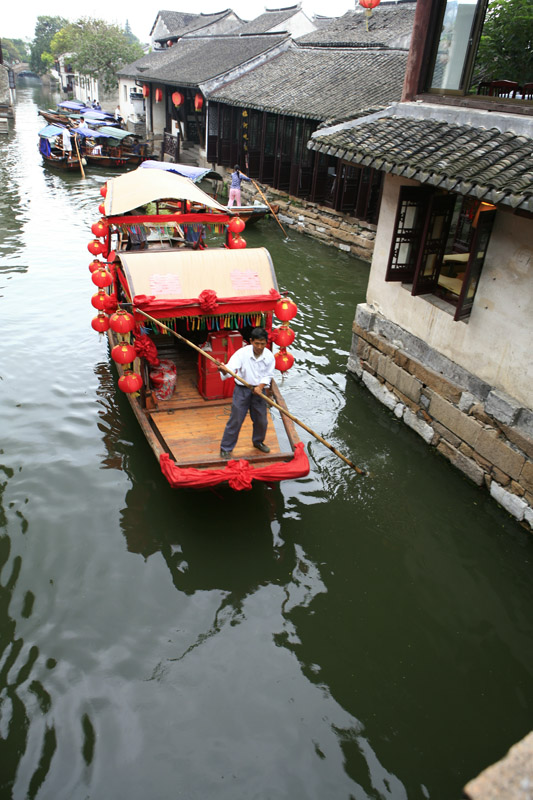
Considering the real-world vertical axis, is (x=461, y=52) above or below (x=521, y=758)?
above

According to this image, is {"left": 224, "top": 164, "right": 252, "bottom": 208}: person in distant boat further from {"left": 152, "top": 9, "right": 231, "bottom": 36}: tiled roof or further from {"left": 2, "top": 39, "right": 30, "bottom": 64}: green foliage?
{"left": 2, "top": 39, "right": 30, "bottom": 64}: green foliage

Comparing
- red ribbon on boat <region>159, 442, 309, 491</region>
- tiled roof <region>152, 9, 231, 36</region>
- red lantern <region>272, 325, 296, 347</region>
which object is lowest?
red ribbon on boat <region>159, 442, 309, 491</region>

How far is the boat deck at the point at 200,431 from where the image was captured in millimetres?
6758

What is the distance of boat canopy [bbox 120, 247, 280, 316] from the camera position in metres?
7.11

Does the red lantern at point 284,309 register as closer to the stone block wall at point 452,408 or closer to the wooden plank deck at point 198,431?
the wooden plank deck at point 198,431

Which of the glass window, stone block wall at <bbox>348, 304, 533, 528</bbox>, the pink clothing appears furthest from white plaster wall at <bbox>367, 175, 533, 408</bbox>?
the pink clothing

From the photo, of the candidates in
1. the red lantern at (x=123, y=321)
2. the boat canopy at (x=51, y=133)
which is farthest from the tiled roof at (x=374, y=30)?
the red lantern at (x=123, y=321)

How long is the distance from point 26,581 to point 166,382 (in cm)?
317

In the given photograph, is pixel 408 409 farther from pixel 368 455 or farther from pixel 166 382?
pixel 166 382

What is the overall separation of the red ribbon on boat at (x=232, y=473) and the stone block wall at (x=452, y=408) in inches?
102

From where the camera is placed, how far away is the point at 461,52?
7.64 m

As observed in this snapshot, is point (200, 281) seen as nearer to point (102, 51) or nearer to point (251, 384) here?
point (251, 384)

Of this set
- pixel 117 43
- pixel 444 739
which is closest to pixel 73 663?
pixel 444 739

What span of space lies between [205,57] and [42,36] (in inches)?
2658
